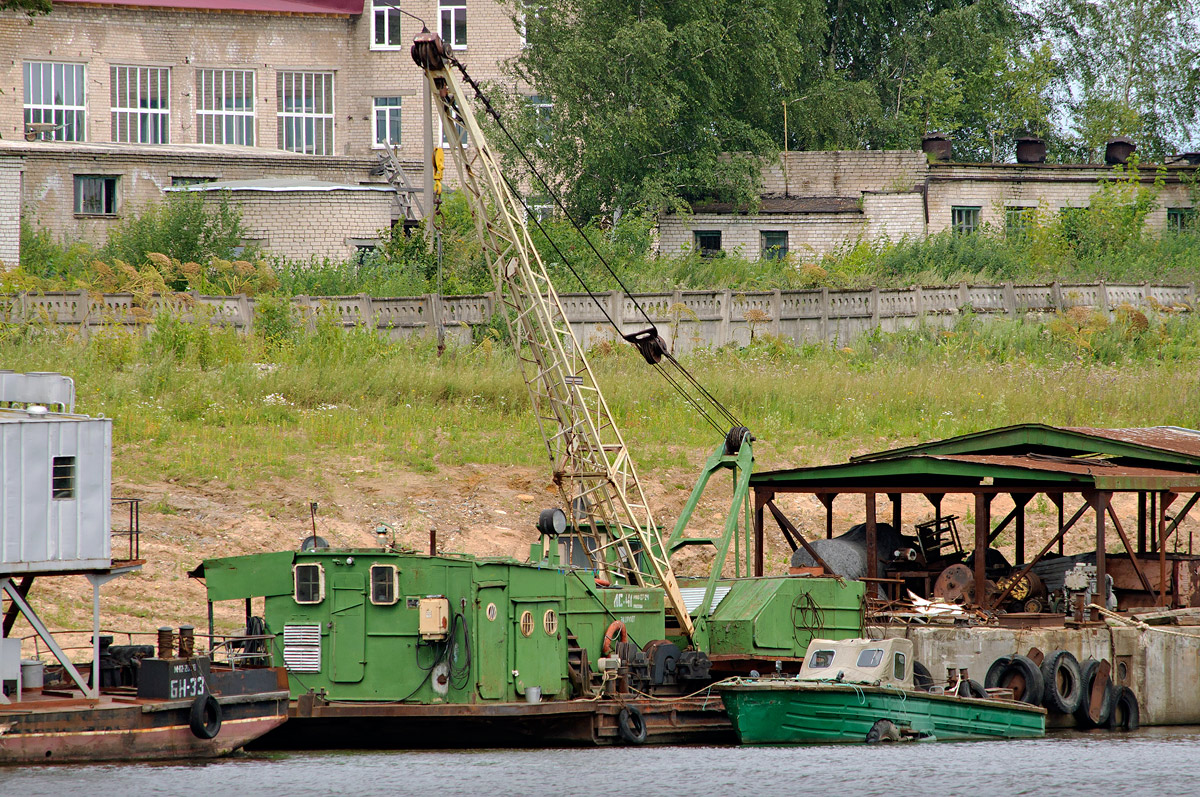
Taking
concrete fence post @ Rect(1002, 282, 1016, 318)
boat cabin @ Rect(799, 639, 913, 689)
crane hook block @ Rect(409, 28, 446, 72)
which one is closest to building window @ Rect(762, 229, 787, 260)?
concrete fence post @ Rect(1002, 282, 1016, 318)

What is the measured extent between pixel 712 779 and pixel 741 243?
3570 cm

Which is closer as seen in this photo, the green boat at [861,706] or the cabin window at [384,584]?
the cabin window at [384,584]

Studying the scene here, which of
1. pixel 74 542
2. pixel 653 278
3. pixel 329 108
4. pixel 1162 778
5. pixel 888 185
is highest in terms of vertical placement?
pixel 329 108

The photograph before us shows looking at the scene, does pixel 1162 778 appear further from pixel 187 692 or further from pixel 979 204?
pixel 979 204

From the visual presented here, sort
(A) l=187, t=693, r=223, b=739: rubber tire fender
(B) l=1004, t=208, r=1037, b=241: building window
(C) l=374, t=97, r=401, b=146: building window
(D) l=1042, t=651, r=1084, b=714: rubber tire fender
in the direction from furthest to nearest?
(C) l=374, t=97, r=401, b=146: building window, (B) l=1004, t=208, r=1037, b=241: building window, (D) l=1042, t=651, r=1084, b=714: rubber tire fender, (A) l=187, t=693, r=223, b=739: rubber tire fender

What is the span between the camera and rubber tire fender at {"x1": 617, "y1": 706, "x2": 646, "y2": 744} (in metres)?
25.8

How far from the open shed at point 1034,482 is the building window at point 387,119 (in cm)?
3518

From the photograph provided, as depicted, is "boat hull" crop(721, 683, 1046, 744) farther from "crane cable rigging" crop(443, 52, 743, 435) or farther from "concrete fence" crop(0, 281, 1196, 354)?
"concrete fence" crop(0, 281, 1196, 354)

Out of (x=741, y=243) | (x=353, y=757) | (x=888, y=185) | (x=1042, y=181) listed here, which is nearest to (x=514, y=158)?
(x=741, y=243)

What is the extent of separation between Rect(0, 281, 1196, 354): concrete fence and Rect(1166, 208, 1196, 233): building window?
1027cm

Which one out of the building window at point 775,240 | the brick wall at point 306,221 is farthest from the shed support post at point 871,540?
the brick wall at point 306,221

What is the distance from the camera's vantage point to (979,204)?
2359 inches

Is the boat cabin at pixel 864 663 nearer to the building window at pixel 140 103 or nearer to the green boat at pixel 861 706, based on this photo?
the green boat at pixel 861 706

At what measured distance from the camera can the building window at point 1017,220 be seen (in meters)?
59.2
